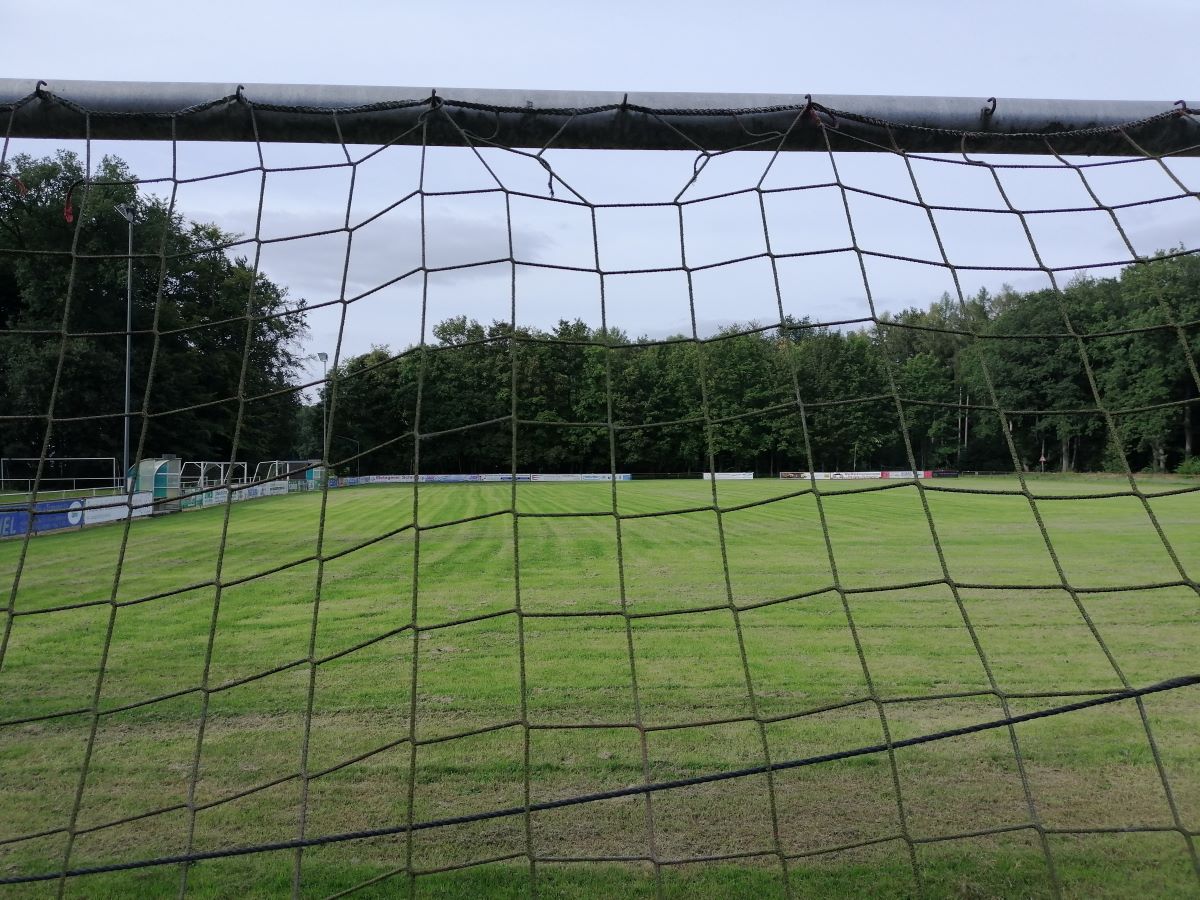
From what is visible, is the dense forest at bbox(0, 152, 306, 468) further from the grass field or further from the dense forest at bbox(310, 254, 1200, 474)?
the grass field

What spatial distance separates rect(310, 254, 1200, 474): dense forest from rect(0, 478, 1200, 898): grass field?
17.0 inches

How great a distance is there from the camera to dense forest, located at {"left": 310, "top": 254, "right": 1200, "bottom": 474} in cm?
223

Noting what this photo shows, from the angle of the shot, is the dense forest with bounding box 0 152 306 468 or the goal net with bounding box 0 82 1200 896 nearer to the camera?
the goal net with bounding box 0 82 1200 896

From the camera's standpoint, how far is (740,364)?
463 cm

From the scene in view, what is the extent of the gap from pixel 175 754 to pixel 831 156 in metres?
2.91

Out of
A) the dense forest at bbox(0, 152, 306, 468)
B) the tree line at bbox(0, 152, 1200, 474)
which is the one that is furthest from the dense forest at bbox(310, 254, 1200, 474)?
the dense forest at bbox(0, 152, 306, 468)

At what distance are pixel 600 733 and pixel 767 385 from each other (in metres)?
2.49

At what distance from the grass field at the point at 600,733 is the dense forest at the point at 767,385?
1.41 feet

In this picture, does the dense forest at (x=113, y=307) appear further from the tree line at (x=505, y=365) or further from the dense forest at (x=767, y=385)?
the dense forest at (x=767, y=385)

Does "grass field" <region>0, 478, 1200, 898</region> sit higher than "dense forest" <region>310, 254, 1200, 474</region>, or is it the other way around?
"dense forest" <region>310, 254, 1200, 474</region>

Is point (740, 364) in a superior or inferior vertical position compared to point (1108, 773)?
superior

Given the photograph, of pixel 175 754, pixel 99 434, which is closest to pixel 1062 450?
pixel 175 754

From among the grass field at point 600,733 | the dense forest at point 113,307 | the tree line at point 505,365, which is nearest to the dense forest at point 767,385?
the tree line at point 505,365

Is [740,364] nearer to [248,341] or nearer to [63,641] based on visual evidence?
[248,341]
